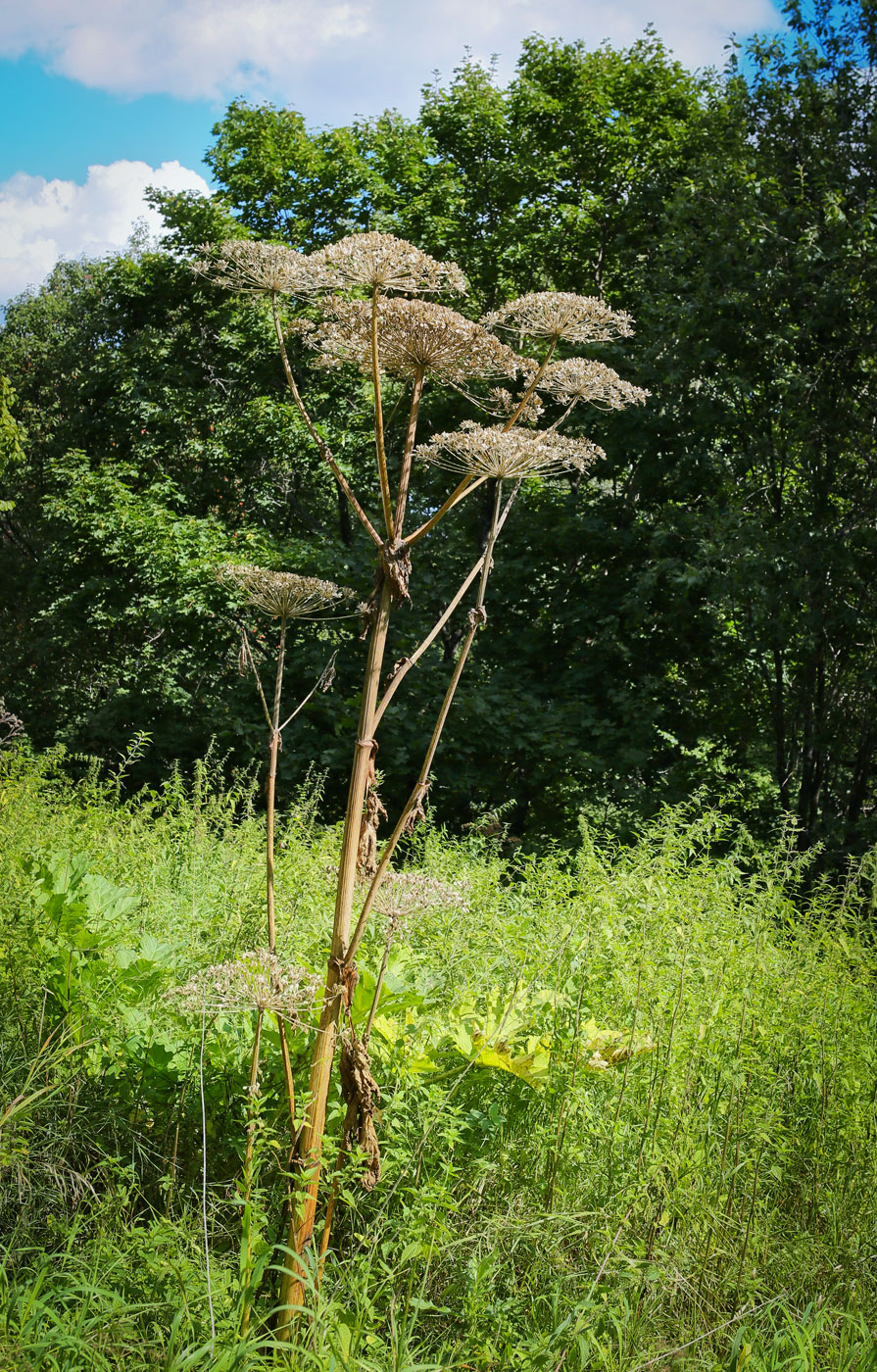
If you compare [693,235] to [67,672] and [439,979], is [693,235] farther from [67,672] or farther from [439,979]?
[67,672]

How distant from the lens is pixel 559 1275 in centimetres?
206

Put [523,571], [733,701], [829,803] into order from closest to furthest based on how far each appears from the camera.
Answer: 1. [829,803]
2. [733,701]
3. [523,571]

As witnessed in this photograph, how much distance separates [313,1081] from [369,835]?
0.50 meters

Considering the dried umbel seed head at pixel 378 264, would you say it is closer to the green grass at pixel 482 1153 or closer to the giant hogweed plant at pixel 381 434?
the giant hogweed plant at pixel 381 434

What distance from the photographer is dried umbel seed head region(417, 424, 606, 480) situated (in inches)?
79.8

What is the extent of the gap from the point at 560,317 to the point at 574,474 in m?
7.45

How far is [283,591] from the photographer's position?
7.46 feet

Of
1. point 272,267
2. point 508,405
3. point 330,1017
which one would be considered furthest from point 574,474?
point 330,1017

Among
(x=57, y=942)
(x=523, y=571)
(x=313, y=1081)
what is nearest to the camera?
(x=313, y=1081)

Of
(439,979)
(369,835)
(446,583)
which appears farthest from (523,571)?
(369,835)

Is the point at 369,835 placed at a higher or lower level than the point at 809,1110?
higher

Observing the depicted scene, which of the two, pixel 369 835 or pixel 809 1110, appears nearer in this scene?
pixel 369 835

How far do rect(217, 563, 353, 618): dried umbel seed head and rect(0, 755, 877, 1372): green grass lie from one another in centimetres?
82

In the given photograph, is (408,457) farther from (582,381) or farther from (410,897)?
(410,897)
